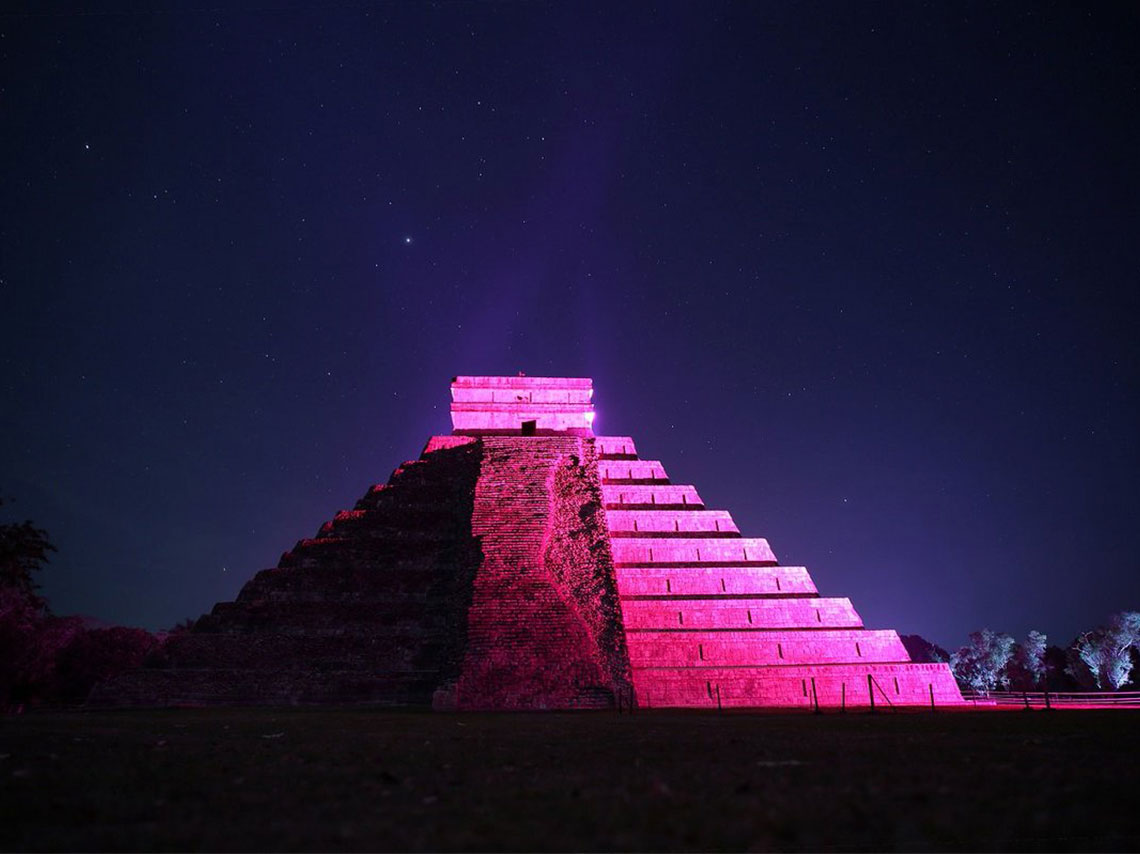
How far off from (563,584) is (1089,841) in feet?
51.9

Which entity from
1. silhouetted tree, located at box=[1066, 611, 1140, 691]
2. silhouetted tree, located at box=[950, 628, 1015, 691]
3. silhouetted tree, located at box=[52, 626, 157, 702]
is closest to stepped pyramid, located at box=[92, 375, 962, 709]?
silhouetted tree, located at box=[52, 626, 157, 702]

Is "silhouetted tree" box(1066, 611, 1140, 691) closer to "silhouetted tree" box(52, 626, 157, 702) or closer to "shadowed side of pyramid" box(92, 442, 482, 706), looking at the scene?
"shadowed side of pyramid" box(92, 442, 482, 706)

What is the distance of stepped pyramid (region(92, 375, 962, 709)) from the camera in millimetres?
16203

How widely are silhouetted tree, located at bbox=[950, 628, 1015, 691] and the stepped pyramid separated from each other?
70081 mm

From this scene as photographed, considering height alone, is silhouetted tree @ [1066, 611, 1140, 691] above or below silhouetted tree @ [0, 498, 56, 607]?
below

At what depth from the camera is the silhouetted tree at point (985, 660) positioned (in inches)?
3145

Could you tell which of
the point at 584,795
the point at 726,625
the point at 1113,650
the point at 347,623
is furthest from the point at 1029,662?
the point at 584,795

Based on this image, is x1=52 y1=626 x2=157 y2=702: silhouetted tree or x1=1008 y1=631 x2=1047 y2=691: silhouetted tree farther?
x1=1008 y1=631 x2=1047 y2=691: silhouetted tree

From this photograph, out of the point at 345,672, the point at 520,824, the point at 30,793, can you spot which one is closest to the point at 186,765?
the point at 30,793

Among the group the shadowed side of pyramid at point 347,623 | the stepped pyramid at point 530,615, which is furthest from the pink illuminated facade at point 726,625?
the shadowed side of pyramid at point 347,623

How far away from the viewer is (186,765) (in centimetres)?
506

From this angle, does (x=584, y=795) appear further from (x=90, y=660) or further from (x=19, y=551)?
(x=90, y=660)

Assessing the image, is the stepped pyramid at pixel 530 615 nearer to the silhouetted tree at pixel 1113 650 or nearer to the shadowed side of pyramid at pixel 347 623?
the shadowed side of pyramid at pixel 347 623

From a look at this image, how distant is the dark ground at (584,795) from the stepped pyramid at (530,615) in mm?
9537
